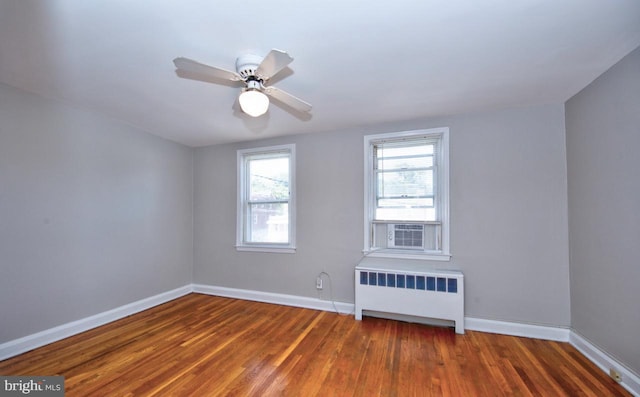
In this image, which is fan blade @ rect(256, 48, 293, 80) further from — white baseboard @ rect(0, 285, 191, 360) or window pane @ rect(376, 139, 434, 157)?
white baseboard @ rect(0, 285, 191, 360)

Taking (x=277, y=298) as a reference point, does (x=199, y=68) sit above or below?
above

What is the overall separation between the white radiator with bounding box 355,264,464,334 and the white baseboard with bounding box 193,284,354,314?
0.33 m

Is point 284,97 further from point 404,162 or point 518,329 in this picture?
point 518,329

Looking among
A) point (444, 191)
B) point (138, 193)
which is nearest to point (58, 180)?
point (138, 193)

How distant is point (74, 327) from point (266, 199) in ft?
8.25

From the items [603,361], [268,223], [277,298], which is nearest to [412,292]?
[603,361]

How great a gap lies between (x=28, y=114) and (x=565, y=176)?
207 inches

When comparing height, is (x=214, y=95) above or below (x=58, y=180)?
above

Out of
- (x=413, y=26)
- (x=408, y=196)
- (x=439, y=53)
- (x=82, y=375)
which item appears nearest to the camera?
(x=413, y=26)

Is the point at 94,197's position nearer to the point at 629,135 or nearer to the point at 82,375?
the point at 82,375

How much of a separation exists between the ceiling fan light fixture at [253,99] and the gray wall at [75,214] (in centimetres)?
226

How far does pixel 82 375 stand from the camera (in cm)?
204

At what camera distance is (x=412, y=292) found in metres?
2.93

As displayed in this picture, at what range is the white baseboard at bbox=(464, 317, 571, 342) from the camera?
8.60 ft
